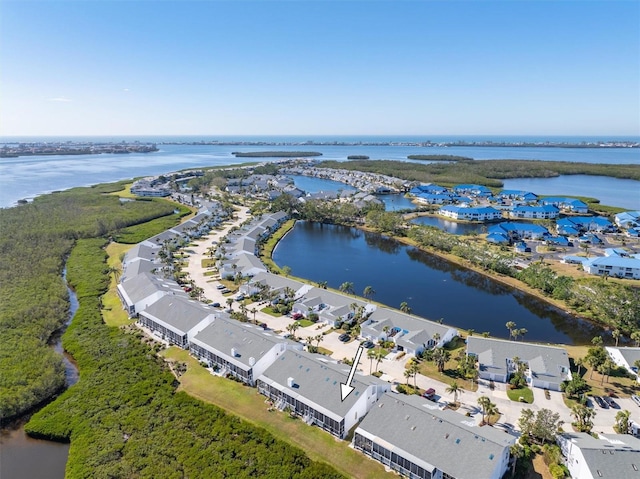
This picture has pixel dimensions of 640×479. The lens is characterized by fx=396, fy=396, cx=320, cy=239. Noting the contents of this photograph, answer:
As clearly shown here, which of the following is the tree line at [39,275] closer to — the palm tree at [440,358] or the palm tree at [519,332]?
the palm tree at [440,358]

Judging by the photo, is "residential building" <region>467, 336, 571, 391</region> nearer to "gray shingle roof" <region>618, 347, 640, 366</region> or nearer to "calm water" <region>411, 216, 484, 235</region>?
"gray shingle roof" <region>618, 347, 640, 366</region>

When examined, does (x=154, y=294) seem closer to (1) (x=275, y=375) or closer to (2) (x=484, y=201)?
(1) (x=275, y=375)

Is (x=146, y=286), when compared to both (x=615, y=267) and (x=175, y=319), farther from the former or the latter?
(x=615, y=267)

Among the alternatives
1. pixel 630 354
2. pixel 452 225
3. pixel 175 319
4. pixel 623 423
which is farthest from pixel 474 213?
Answer: pixel 175 319

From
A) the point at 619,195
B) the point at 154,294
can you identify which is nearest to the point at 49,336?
the point at 154,294

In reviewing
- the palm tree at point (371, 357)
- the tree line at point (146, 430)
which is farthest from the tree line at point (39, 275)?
the palm tree at point (371, 357)

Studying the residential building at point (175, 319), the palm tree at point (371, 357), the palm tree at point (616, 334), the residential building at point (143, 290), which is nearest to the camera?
the palm tree at point (371, 357)

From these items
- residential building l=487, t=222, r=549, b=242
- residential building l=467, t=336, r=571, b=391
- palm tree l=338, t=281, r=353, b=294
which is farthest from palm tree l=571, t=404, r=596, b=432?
residential building l=487, t=222, r=549, b=242
